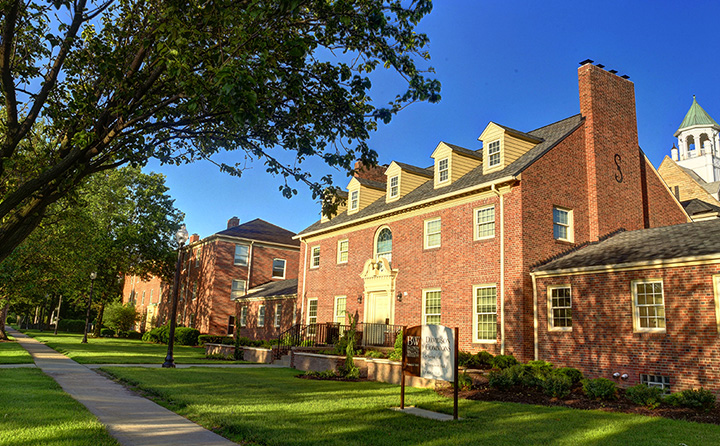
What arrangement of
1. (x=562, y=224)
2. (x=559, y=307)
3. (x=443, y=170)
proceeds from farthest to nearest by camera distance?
1. (x=443, y=170)
2. (x=562, y=224)
3. (x=559, y=307)

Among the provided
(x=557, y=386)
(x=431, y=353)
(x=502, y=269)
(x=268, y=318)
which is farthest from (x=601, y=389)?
(x=268, y=318)

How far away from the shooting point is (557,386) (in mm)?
12469

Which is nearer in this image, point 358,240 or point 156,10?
point 156,10

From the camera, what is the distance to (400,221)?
74.3ft

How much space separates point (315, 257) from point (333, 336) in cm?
553

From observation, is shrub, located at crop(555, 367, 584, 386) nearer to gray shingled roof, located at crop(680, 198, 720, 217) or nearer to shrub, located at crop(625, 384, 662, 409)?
shrub, located at crop(625, 384, 662, 409)

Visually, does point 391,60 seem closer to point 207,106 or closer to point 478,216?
point 207,106

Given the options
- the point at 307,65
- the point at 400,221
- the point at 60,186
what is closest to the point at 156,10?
the point at 307,65

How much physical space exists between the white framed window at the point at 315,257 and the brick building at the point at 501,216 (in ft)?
13.2

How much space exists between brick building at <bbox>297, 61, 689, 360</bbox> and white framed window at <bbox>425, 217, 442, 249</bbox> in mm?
57

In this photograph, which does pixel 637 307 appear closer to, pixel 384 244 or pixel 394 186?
pixel 384 244

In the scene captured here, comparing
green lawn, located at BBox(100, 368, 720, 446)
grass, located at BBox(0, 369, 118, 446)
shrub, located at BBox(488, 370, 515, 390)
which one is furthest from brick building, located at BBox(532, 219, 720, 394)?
grass, located at BBox(0, 369, 118, 446)

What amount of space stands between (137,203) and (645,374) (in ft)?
132

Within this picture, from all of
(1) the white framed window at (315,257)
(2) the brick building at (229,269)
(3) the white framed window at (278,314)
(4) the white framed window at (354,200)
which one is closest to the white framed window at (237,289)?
(2) the brick building at (229,269)
